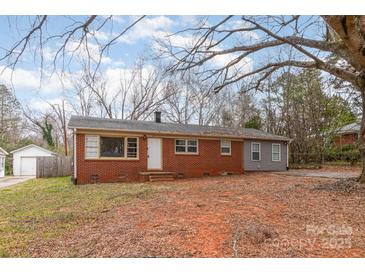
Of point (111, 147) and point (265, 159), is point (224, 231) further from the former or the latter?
point (265, 159)

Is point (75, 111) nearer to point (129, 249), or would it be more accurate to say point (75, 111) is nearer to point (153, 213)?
point (153, 213)

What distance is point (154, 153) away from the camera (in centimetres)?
1218

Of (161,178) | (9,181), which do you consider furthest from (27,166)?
(161,178)

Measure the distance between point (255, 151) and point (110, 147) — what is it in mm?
7947

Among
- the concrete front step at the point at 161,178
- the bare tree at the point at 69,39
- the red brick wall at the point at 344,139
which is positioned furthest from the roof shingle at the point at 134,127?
the red brick wall at the point at 344,139

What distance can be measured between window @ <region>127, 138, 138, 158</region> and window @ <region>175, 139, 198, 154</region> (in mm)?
1937

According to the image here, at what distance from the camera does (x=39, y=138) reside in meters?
23.7

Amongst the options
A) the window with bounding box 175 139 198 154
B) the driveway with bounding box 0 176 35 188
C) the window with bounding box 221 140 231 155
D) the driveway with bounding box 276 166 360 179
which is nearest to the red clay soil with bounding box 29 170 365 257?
the driveway with bounding box 276 166 360 179

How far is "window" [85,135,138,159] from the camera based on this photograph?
10.9 meters

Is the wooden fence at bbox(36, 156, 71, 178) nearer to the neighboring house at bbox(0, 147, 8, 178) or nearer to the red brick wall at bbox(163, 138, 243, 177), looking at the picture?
the neighboring house at bbox(0, 147, 8, 178)

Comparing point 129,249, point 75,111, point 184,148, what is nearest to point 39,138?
point 75,111

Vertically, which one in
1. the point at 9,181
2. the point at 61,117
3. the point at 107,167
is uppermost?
the point at 61,117

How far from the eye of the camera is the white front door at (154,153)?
12.0 metres
